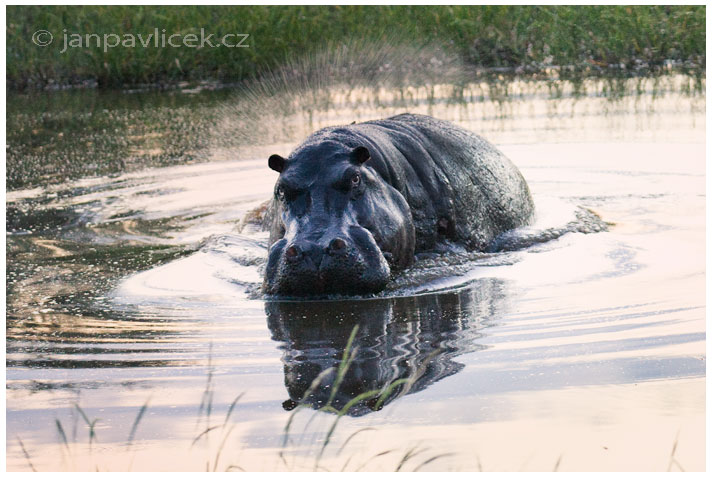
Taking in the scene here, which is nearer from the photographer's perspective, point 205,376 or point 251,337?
point 205,376

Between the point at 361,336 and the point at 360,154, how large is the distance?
4.47ft

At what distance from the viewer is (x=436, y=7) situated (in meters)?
17.3

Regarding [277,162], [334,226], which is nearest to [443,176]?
[277,162]

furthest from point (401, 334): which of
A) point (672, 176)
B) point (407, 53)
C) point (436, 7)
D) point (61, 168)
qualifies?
point (436, 7)

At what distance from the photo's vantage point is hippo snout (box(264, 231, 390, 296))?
5613 millimetres

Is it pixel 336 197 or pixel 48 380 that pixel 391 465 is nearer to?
pixel 48 380

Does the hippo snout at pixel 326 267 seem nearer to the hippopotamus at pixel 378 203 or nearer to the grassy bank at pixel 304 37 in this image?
the hippopotamus at pixel 378 203

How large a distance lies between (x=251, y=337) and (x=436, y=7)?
1292cm

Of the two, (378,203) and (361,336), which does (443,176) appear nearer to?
(378,203)

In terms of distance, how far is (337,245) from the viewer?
5559 millimetres

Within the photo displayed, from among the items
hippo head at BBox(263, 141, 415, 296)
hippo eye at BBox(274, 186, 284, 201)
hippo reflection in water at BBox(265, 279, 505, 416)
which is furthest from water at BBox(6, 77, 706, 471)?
hippo eye at BBox(274, 186, 284, 201)

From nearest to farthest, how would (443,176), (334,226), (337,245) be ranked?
(337,245) < (334,226) < (443,176)

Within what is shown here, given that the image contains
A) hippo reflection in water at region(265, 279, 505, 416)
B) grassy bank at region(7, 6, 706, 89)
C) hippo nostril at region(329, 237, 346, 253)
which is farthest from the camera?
grassy bank at region(7, 6, 706, 89)

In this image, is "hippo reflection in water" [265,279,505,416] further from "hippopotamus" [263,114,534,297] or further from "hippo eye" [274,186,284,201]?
"hippo eye" [274,186,284,201]
